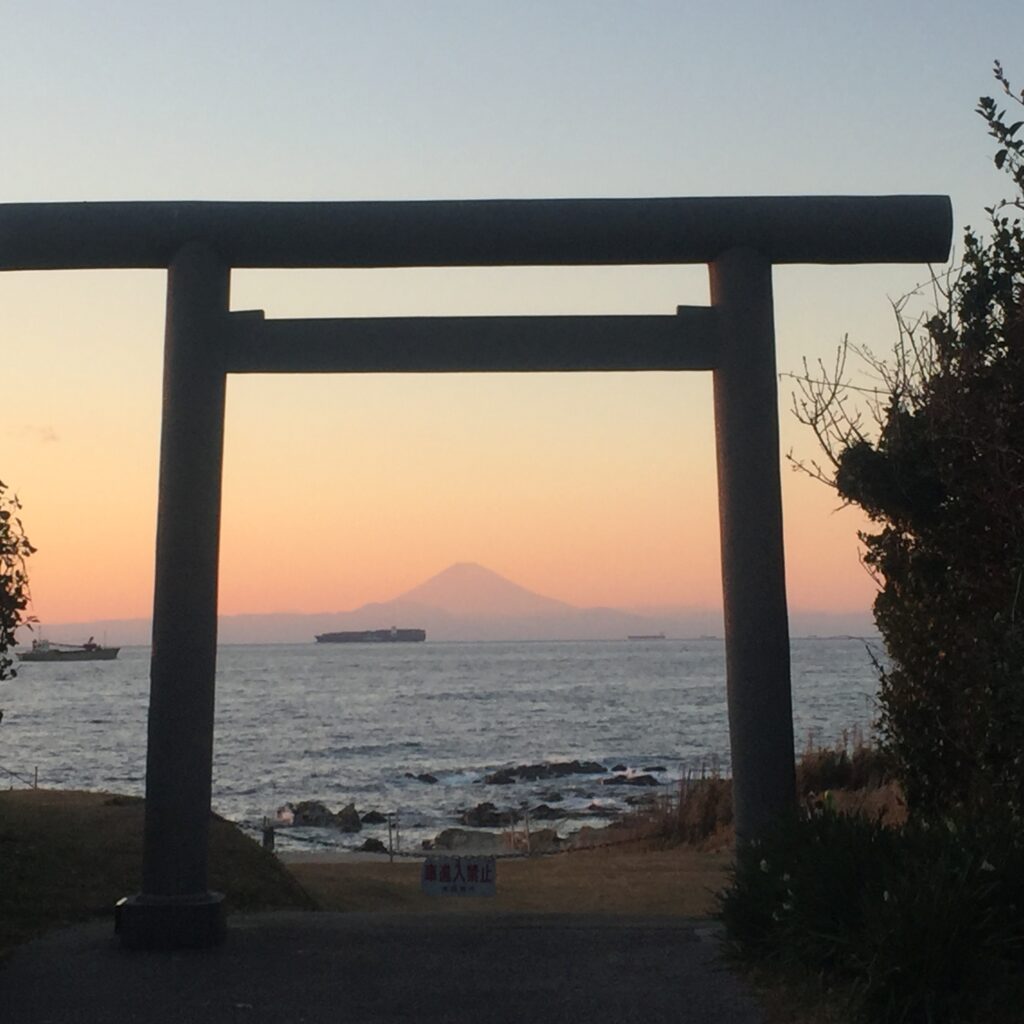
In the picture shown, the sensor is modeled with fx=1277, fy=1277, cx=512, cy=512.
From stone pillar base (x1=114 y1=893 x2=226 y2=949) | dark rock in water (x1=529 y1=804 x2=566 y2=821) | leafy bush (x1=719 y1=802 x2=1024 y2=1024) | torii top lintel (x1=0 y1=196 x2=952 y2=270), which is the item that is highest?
torii top lintel (x1=0 y1=196 x2=952 y2=270)

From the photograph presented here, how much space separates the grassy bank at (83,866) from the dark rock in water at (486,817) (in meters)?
19.6

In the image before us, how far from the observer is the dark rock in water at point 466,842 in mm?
23375

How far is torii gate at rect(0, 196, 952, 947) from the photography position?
6824mm

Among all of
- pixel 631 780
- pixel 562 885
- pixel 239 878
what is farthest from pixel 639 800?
pixel 239 878

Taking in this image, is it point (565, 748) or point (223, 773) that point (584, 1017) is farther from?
point (565, 748)

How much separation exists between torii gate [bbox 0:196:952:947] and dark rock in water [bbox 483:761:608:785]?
111 feet

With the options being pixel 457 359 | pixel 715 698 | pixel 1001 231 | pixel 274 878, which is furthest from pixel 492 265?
pixel 715 698

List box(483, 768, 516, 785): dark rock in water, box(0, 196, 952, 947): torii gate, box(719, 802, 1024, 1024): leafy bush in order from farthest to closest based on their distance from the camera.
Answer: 1. box(483, 768, 516, 785): dark rock in water
2. box(0, 196, 952, 947): torii gate
3. box(719, 802, 1024, 1024): leafy bush

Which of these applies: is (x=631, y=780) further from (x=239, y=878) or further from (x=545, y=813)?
(x=239, y=878)

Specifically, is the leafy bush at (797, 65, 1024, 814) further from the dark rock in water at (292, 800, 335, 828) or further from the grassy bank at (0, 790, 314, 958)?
the dark rock in water at (292, 800, 335, 828)

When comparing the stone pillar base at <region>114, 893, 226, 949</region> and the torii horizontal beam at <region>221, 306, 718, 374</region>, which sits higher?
the torii horizontal beam at <region>221, 306, 718, 374</region>

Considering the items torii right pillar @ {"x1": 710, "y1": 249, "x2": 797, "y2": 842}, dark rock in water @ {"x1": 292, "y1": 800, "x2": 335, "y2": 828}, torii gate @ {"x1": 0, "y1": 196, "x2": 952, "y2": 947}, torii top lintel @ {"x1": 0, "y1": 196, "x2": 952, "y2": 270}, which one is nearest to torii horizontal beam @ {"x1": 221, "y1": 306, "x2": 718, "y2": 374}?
torii gate @ {"x1": 0, "y1": 196, "x2": 952, "y2": 947}

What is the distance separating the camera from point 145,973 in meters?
6.06

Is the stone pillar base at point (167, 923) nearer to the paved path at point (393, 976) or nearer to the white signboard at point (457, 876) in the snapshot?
the paved path at point (393, 976)
